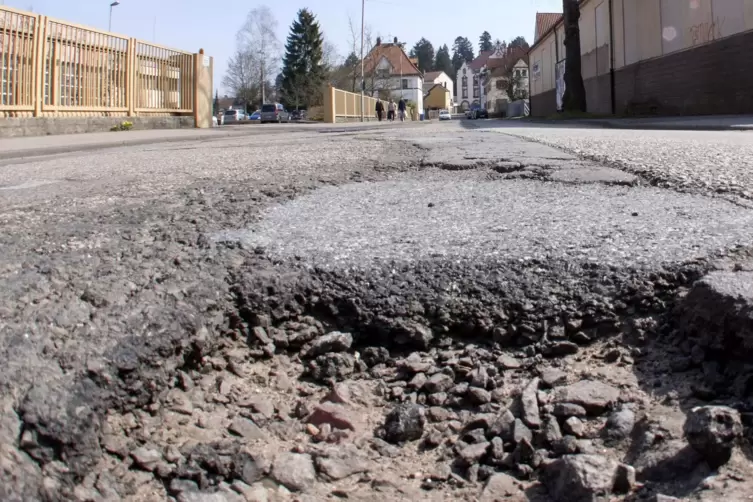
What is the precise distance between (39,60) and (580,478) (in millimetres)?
14513

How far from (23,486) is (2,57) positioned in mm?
13350

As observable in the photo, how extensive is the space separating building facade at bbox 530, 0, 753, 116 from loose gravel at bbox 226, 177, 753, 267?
16.8 metres

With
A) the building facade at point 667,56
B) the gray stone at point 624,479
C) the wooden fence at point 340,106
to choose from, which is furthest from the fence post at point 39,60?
the wooden fence at point 340,106

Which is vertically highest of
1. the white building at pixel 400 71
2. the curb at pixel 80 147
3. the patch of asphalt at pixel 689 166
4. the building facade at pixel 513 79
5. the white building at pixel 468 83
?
the white building at pixel 468 83

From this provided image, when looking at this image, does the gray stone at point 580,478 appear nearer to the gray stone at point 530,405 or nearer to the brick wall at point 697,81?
the gray stone at point 530,405

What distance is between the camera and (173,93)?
784 inches

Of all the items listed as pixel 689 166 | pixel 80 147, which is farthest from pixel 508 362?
pixel 80 147

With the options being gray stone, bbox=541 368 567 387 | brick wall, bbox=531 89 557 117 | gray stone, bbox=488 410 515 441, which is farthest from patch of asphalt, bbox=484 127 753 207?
brick wall, bbox=531 89 557 117

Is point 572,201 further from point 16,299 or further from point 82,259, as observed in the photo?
point 16,299

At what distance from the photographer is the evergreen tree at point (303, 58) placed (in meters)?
70.9

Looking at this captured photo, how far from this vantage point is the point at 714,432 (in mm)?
1240

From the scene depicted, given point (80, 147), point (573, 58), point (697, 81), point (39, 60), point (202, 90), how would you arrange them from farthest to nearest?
point (573, 58) → point (202, 90) → point (697, 81) → point (39, 60) → point (80, 147)

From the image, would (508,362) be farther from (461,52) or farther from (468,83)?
(461,52)

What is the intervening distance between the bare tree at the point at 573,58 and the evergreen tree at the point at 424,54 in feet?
438
